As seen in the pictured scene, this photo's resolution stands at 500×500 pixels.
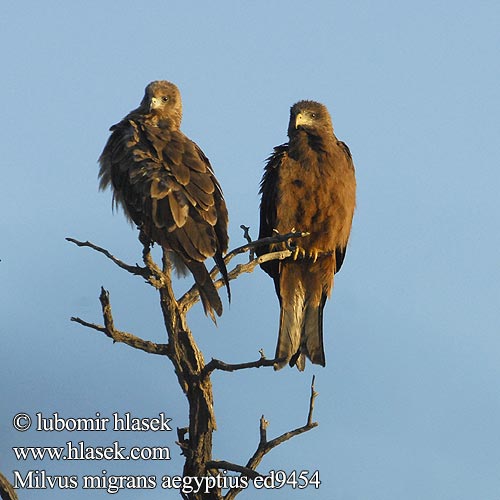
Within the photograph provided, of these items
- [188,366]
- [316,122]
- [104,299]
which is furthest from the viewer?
[316,122]

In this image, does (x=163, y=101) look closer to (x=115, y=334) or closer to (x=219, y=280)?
(x=219, y=280)

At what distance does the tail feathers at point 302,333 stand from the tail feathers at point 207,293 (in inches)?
77.5

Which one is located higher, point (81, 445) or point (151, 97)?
point (151, 97)

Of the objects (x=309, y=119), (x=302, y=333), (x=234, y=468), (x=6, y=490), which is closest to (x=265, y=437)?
(x=234, y=468)

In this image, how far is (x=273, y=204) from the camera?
916 centimetres

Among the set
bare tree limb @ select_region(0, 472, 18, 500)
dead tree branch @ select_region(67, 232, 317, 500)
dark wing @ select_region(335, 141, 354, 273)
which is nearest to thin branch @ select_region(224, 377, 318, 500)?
dead tree branch @ select_region(67, 232, 317, 500)

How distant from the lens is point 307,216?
9.09 m

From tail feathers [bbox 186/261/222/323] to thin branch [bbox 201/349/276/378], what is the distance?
37 cm

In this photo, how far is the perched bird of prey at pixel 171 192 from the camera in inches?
294

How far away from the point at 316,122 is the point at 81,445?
12.1 ft

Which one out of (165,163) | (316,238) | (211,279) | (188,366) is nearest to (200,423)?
(188,366)

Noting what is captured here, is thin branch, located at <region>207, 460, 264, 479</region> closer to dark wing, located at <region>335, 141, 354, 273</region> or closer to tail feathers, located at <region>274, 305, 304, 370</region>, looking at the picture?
tail feathers, located at <region>274, 305, 304, 370</region>

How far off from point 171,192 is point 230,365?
5.31ft

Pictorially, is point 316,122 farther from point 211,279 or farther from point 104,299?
point 104,299
